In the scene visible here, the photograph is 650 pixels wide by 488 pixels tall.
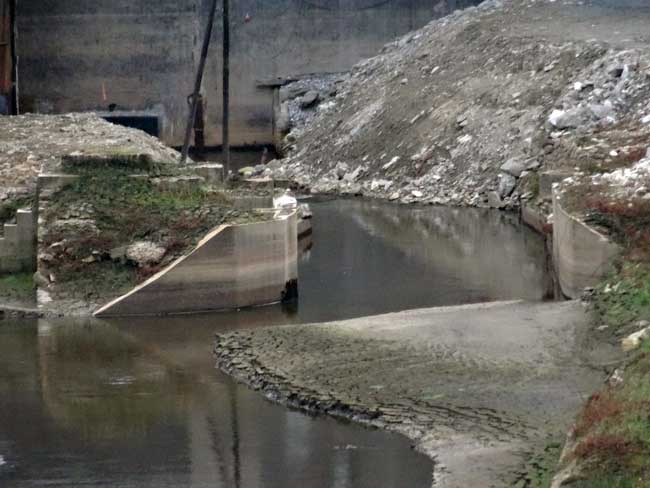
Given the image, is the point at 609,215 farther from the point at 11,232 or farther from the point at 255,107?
the point at 255,107

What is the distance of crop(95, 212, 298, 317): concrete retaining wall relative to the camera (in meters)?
24.1

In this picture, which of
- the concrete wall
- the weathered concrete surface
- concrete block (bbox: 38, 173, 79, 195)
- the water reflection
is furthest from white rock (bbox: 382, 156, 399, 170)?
the water reflection

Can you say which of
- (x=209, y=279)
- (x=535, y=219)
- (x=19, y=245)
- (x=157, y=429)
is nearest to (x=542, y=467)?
(x=157, y=429)

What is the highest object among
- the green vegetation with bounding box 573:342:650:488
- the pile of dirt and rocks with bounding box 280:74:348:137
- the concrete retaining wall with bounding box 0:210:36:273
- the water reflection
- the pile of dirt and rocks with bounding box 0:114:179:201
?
the pile of dirt and rocks with bounding box 280:74:348:137

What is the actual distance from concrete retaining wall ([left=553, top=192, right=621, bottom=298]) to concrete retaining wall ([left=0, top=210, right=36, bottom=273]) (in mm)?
8587

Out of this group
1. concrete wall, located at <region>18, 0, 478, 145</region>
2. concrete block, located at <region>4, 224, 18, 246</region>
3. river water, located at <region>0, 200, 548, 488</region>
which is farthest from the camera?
concrete wall, located at <region>18, 0, 478, 145</region>

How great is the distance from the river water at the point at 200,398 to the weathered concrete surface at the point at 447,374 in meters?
0.36

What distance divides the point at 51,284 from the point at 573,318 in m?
8.29

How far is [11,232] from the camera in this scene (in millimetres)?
A: 26125

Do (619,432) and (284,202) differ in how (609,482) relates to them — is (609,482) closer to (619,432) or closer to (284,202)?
(619,432)

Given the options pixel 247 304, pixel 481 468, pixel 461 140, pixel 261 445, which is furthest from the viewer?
pixel 461 140

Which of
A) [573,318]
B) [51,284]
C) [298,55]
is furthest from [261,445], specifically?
[298,55]

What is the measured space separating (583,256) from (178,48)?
2492 cm

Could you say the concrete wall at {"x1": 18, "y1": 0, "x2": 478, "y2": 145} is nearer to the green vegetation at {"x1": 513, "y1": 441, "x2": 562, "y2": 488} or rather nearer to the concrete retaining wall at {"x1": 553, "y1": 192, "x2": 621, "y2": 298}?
the concrete retaining wall at {"x1": 553, "y1": 192, "x2": 621, "y2": 298}
